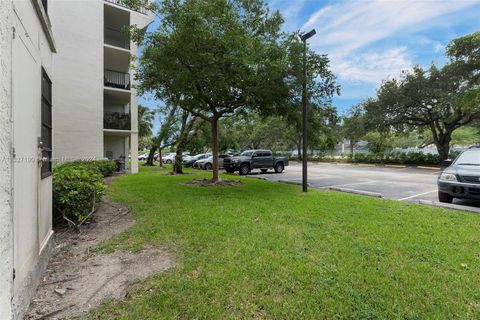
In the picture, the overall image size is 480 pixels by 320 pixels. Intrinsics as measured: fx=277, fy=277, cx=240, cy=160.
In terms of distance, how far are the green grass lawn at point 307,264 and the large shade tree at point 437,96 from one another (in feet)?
58.7

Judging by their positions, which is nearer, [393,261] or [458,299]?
[458,299]

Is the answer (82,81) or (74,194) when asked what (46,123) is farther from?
(82,81)

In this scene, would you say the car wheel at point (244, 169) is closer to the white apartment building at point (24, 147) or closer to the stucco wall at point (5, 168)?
the white apartment building at point (24, 147)

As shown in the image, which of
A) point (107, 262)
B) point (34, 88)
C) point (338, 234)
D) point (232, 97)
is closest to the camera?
point (34, 88)

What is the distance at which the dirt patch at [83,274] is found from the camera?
283cm

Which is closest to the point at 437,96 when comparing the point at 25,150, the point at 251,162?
the point at 251,162

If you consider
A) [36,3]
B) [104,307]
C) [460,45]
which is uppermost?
[460,45]

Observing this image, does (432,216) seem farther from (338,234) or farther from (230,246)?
(230,246)

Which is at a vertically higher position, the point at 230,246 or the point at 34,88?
the point at 34,88

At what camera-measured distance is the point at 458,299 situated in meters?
2.77

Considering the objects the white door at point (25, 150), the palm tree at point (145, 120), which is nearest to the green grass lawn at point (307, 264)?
the white door at point (25, 150)

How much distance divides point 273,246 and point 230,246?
64 centimetres

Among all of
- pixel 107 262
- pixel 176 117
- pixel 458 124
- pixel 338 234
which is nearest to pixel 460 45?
pixel 458 124

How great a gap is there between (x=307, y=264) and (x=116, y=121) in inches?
620
